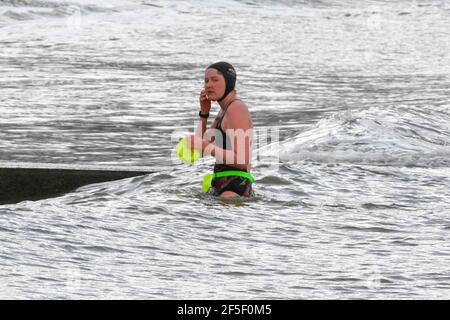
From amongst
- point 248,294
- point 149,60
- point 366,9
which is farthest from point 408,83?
point 366,9

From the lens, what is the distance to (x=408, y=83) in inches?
739

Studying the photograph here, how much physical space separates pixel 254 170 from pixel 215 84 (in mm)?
2198

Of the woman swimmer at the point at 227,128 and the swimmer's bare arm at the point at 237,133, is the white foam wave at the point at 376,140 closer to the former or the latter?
Answer: the woman swimmer at the point at 227,128

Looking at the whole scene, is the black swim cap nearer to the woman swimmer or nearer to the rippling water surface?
the woman swimmer

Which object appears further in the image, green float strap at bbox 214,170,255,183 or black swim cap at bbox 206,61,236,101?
green float strap at bbox 214,170,255,183

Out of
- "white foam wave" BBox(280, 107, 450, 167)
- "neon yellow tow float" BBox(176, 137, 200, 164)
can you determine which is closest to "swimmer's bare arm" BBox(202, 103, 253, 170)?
"neon yellow tow float" BBox(176, 137, 200, 164)

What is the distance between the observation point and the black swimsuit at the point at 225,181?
823 cm

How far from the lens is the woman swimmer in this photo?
319 inches

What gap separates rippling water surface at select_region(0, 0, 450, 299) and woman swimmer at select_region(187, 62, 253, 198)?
314mm

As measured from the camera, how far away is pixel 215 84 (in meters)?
8.16

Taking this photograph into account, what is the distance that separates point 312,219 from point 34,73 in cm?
1100

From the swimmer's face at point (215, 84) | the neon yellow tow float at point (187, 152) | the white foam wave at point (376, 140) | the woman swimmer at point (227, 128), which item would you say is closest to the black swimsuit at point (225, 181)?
the woman swimmer at point (227, 128)

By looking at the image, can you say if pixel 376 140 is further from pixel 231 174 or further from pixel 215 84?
pixel 215 84
